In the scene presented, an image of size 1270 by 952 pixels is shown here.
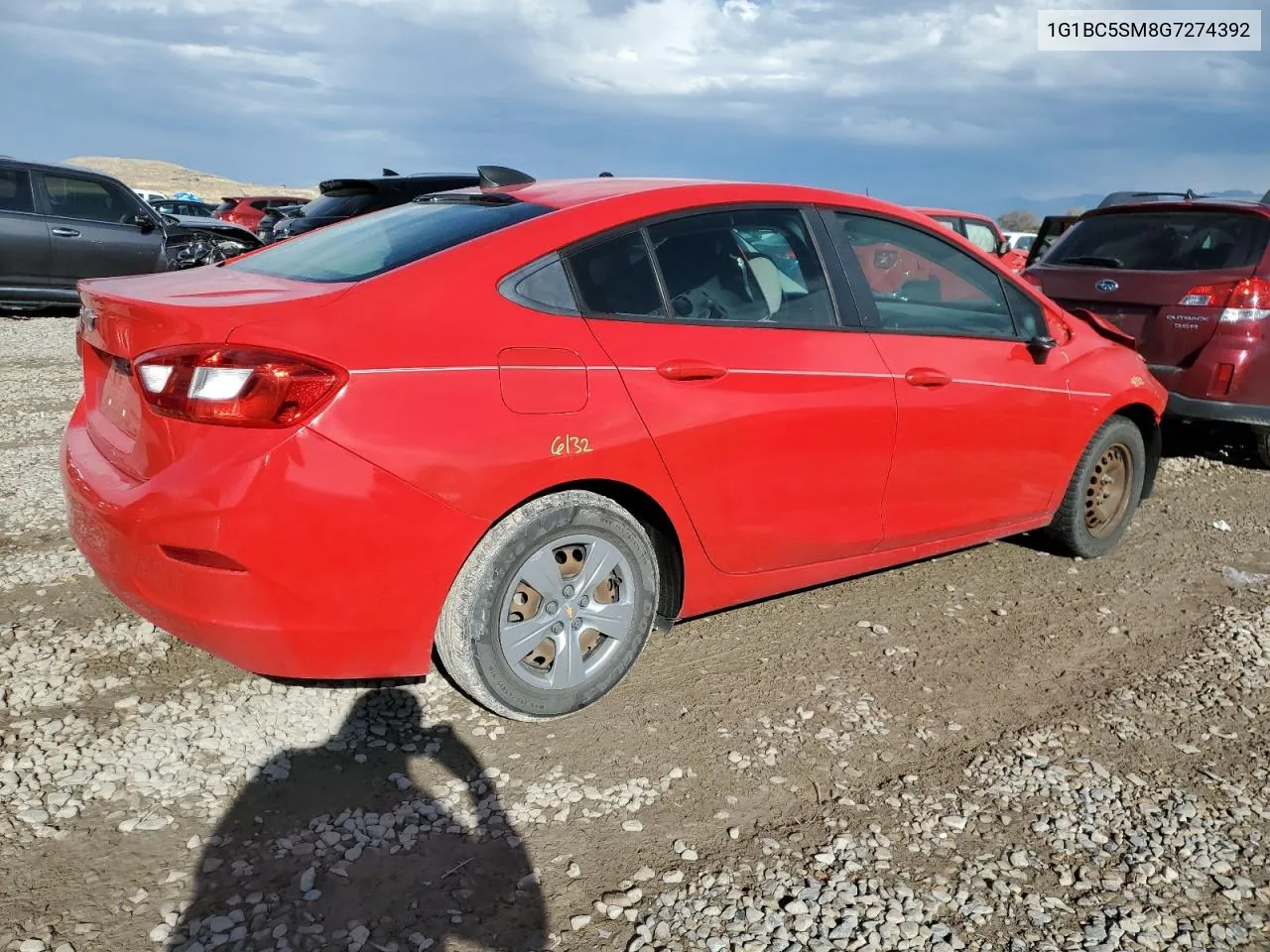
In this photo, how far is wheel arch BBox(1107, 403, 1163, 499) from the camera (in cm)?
Result: 510

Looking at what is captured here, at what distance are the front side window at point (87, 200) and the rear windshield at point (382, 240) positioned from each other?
9.30 metres

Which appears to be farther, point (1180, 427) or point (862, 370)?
point (1180, 427)

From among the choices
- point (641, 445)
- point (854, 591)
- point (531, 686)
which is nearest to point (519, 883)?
point (531, 686)

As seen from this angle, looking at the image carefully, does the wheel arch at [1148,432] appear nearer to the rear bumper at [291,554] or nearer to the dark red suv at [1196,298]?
the dark red suv at [1196,298]

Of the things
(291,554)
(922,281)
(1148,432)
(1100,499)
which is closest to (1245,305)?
(1148,432)

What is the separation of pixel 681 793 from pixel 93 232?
11267mm

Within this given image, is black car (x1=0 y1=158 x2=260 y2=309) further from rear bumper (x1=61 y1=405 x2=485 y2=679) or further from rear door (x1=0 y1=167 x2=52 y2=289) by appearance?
rear bumper (x1=61 y1=405 x2=485 y2=679)

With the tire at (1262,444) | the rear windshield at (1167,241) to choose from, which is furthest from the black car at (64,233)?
the tire at (1262,444)

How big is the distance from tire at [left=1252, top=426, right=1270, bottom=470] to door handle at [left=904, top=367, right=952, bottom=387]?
13.8ft

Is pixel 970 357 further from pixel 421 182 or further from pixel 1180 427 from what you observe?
pixel 421 182

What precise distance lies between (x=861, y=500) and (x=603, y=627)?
113 cm

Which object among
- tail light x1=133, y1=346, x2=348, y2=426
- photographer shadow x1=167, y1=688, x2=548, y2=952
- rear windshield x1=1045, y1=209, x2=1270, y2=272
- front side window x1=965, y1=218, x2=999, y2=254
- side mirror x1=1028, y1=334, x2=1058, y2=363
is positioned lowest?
photographer shadow x1=167, y1=688, x2=548, y2=952

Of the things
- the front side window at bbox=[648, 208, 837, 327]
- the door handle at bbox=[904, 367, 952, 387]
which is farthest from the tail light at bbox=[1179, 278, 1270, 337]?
the front side window at bbox=[648, 208, 837, 327]

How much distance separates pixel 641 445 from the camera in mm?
3154
